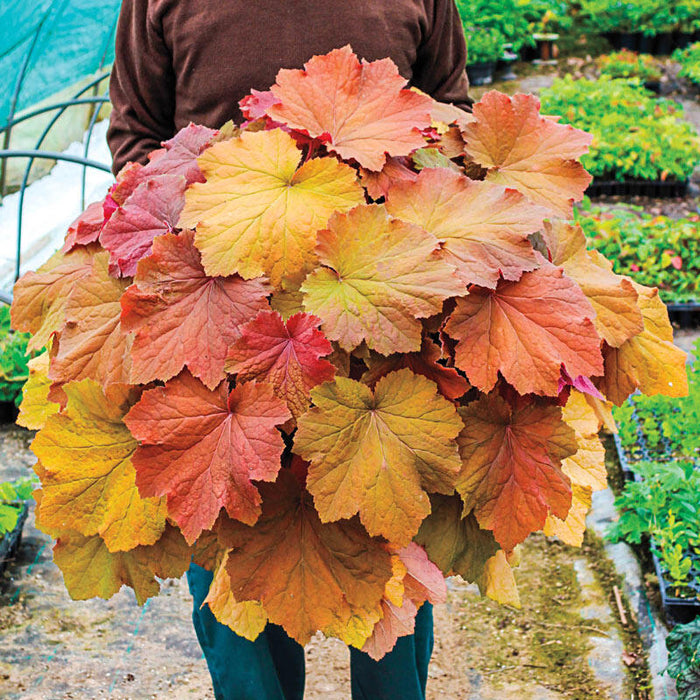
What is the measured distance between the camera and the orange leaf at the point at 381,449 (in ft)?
3.13

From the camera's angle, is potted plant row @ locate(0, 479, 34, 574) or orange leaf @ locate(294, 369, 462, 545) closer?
orange leaf @ locate(294, 369, 462, 545)

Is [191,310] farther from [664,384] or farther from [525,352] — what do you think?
[664,384]

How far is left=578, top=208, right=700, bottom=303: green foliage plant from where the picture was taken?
4.69m

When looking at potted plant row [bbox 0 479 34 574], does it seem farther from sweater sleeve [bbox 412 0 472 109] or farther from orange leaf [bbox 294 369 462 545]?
orange leaf [bbox 294 369 462 545]

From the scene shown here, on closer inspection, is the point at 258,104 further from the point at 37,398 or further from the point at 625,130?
the point at 625,130

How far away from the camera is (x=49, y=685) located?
103 inches

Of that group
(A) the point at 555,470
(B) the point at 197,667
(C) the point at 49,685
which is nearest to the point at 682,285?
A: (B) the point at 197,667

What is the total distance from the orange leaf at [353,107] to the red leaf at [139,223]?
0.16m

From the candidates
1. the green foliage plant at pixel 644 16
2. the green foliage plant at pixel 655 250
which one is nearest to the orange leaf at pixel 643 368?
the green foliage plant at pixel 655 250

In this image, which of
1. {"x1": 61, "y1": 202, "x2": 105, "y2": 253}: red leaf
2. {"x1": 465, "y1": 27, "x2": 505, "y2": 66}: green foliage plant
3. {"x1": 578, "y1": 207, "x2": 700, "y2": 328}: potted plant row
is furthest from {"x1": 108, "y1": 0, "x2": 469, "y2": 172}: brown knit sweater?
{"x1": 465, "y1": 27, "x2": 505, "y2": 66}: green foliage plant

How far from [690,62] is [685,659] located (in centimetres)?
804

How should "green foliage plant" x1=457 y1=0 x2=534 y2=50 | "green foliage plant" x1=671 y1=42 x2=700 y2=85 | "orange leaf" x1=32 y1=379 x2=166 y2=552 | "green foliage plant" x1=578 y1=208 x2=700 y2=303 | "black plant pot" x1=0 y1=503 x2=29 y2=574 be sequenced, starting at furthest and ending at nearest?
"green foliage plant" x1=457 y1=0 x2=534 y2=50, "green foliage plant" x1=671 y1=42 x2=700 y2=85, "green foliage plant" x1=578 y1=208 x2=700 y2=303, "black plant pot" x1=0 y1=503 x2=29 y2=574, "orange leaf" x1=32 y1=379 x2=166 y2=552

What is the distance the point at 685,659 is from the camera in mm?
2199

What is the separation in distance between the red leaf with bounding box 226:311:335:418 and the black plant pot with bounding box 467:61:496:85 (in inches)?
324
